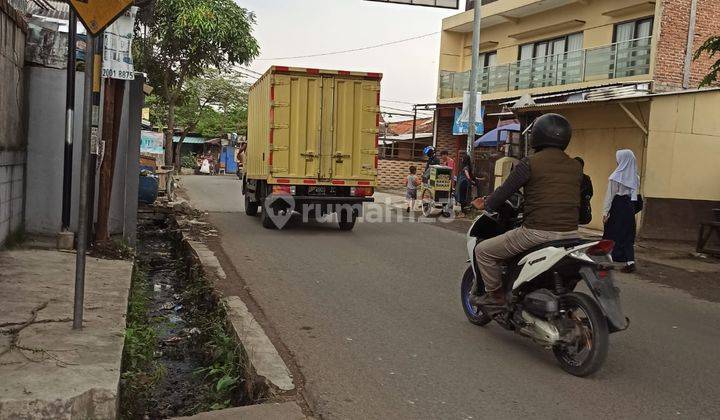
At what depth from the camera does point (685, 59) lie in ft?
57.4

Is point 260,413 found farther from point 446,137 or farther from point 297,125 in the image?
point 446,137

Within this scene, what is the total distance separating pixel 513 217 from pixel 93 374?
3.35 m

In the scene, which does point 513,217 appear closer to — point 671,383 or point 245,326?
point 671,383

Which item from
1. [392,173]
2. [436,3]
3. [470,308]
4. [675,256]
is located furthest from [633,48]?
[470,308]

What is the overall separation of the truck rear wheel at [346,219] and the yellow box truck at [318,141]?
1.0 inches

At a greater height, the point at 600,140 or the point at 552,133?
the point at 600,140

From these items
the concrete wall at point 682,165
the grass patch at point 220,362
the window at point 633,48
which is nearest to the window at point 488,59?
the window at point 633,48

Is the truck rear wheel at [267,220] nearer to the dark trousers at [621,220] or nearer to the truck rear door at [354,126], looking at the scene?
the truck rear door at [354,126]

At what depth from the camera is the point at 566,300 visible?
15.1 ft

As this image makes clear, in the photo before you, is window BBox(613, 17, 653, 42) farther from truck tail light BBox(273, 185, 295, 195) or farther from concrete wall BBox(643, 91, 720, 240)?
truck tail light BBox(273, 185, 295, 195)

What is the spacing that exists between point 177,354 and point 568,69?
17.8m

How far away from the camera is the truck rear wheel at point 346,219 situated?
1278cm

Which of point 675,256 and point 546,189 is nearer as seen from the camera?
point 546,189

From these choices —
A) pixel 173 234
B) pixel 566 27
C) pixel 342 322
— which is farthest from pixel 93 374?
pixel 566 27
